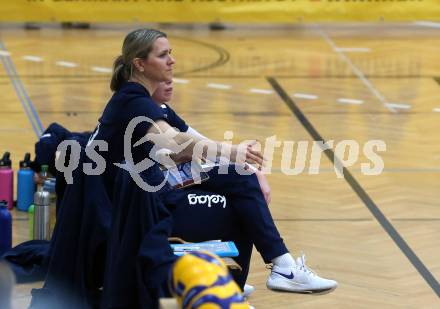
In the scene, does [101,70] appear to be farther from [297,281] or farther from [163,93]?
[297,281]

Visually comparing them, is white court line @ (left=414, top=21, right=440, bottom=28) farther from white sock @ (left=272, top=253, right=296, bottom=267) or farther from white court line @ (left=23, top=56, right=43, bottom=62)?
white sock @ (left=272, top=253, right=296, bottom=267)

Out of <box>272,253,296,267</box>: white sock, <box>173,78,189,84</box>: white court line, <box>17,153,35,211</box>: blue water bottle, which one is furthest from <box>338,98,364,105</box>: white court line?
<box>272,253,296,267</box>: white sock

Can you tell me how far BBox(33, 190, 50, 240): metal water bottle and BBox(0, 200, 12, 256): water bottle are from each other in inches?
8.3

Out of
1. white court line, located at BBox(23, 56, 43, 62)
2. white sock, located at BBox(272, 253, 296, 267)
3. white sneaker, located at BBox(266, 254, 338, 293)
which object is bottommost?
white sneaker, located at BBox(266, 254, 338, 293)

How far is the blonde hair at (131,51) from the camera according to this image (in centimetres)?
544

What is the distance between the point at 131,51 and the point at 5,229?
1481mm

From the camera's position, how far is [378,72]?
12.3 meters

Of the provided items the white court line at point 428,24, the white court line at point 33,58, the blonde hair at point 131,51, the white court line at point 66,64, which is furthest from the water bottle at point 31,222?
the white court line at point 428,24

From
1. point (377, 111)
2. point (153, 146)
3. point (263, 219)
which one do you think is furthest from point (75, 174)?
point (377, 111)

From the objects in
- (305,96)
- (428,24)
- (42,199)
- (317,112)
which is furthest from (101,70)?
(42,199)

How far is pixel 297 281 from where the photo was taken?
5.58 m

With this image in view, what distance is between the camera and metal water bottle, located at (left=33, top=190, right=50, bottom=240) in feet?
21.6

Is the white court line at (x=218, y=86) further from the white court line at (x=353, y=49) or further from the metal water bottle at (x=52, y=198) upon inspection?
the metal water bottle at (x=52, y=198)

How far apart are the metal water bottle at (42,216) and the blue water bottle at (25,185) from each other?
65 centimetres
